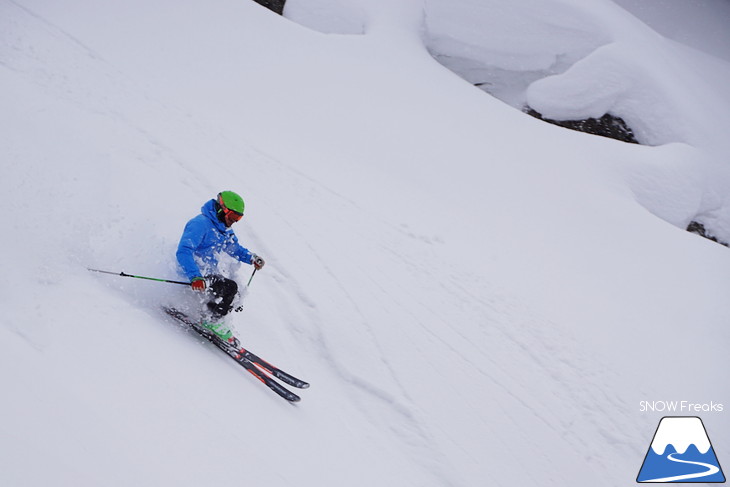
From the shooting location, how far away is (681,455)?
6996 millimetres

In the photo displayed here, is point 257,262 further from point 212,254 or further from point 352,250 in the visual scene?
point 352,250

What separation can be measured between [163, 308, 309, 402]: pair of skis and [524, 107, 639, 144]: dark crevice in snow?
46.8ft

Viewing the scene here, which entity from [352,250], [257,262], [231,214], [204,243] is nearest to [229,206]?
[231,214]

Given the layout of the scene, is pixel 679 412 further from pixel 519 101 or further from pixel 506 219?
pixel 519 101

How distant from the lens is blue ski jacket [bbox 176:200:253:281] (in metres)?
5.36

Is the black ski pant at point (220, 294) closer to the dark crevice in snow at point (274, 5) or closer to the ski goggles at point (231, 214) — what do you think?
the ski goggles at point (231, 214)

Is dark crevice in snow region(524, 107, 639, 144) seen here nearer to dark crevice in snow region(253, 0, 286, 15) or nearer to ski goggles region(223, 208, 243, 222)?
dark crevice in snow region(253, 0, 286, 15)

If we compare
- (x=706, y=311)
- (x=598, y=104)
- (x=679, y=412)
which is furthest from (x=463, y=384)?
(x=598, y=104)

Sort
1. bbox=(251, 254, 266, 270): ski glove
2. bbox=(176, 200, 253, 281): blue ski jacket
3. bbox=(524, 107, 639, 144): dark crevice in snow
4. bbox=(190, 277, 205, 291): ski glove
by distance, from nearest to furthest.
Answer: bbox=(190, 277, 205, 291): ski glove, bbox=(176, 200, 253, 281): blue ski jacket, bbox=(251, 254, 266, 270): ski glove, bbox=(524, 107, 639, 144): dark crevice in snow

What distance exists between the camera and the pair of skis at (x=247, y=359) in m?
5.37

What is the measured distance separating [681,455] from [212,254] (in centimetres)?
734

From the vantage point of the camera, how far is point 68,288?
4.66 meters

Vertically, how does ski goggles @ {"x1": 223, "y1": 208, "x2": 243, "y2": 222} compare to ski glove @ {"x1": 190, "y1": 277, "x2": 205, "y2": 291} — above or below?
above

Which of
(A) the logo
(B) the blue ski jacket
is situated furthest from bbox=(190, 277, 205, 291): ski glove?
(A) the logo
